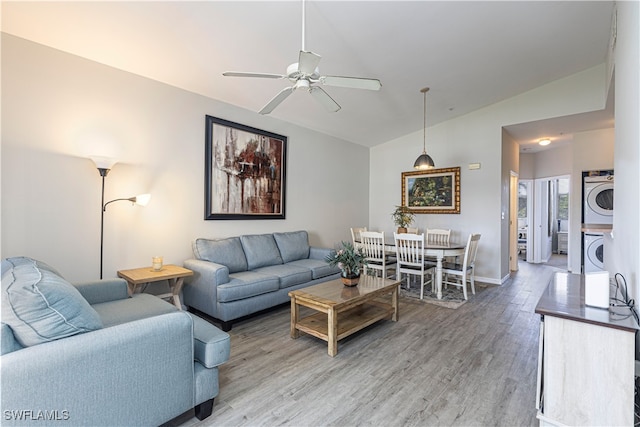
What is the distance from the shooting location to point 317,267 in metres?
4.04

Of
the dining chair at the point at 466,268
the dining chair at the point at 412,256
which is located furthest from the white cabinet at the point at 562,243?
the dining chair at the point at 412,256

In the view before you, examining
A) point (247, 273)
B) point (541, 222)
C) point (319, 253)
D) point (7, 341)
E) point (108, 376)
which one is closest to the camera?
point (7, 341)

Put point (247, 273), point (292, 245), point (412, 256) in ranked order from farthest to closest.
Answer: point (292, 245)
point (412, 256)
point (247, 273)

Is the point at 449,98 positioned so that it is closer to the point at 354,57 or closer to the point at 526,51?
the point at 526,51

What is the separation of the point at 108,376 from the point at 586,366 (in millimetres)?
2395

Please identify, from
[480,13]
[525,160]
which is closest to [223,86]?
[480,13]

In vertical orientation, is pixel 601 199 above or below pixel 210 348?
above

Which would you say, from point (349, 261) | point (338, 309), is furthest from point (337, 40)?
point (338, 309)

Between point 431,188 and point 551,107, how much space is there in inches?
87.6

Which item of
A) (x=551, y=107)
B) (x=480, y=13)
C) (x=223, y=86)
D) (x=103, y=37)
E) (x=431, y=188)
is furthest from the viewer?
(x=431, y=188)

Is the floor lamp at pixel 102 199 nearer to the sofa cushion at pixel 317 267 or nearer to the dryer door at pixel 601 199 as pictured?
the sofa cushion at pixel 317 267

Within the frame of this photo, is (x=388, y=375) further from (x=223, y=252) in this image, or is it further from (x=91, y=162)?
(x=91, y=162)

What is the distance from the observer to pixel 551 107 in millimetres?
4562

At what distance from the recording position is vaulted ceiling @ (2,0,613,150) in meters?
2.42
